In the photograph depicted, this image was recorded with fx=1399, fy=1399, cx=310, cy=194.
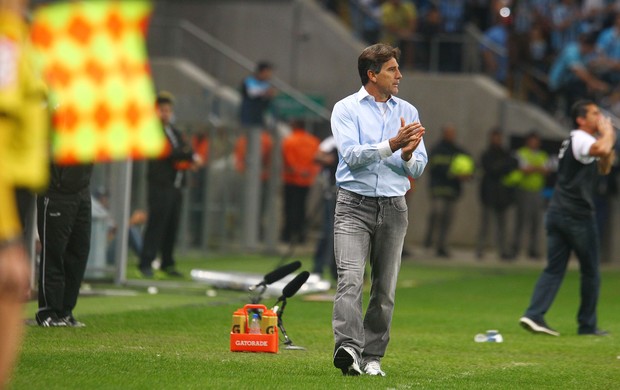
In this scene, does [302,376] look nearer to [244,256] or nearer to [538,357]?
[538,357]

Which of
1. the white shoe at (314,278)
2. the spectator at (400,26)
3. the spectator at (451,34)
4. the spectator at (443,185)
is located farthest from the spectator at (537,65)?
the white shoe at (314,278)

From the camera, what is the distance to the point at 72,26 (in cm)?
655

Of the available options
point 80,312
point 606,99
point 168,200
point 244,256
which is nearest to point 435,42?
point 606,99

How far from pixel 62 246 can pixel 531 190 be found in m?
15.5

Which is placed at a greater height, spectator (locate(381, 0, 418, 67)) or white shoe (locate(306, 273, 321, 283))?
spectator (locate(381, 0, 418, 67))

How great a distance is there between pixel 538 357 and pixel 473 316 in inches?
150

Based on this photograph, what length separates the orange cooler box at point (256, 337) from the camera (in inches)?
419

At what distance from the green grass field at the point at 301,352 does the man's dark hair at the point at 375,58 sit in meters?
2.07

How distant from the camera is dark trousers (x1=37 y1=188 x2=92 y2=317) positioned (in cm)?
1193

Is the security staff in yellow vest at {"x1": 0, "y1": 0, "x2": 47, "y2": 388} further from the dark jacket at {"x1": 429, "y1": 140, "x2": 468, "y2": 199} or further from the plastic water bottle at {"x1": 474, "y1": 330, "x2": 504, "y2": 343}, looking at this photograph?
the dark jacket at {"x1": 429, "y1": 140, "x2": 468, "y2": 199}

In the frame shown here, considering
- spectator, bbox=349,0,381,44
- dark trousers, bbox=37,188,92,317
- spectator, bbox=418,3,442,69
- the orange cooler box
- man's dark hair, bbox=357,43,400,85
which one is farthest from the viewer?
spectator, bbox=349,0,381,44

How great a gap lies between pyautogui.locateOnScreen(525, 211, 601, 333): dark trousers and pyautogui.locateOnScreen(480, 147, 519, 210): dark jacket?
12432 millimetres

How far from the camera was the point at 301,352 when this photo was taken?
10.9 meters

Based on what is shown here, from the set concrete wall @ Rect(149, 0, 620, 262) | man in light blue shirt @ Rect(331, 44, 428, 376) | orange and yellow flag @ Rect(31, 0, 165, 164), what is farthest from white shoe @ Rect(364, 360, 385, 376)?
concrete wall @ Rect(149, 0, 620, 262)
